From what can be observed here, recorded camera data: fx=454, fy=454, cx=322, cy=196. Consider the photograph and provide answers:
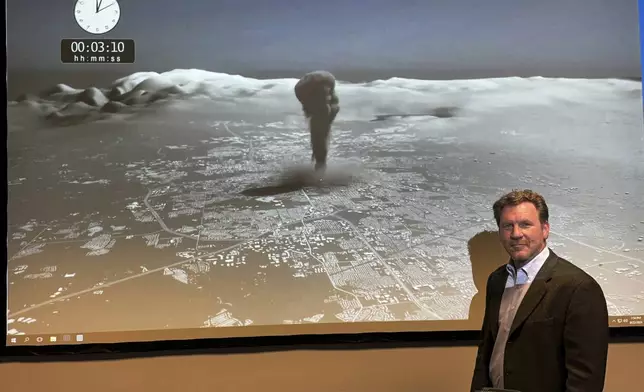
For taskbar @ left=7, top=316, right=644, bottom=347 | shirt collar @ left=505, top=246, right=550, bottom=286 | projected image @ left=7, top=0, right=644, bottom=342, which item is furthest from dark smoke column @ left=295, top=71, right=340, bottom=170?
shirt collar @ left=505, top=246, right=550, bottom=286

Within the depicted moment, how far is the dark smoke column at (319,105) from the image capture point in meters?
2.06

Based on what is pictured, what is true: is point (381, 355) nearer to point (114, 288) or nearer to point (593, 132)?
point (114, 288)

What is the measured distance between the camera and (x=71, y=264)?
1909mm

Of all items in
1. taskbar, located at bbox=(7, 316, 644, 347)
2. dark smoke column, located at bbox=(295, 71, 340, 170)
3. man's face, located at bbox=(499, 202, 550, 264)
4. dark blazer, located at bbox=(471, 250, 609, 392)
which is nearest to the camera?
dark blazer, located at bbox=(471, 250, 609, 392)

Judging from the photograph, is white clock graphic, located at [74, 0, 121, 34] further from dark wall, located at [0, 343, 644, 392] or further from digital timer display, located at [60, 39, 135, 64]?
dark wall, located at [0, 343, 644, 392]

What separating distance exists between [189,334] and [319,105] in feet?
3.78

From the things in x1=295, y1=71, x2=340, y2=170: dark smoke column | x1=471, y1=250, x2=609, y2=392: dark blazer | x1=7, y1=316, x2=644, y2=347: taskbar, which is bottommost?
x1=7, y1=316, x2=644, y2=347: taskbar

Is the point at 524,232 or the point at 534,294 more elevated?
the point at 524,232

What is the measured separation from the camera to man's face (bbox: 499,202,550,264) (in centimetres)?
140

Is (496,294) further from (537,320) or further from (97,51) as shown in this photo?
(97,51)

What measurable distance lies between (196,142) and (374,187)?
0.82m

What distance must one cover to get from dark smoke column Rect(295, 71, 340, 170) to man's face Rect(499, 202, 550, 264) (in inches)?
35.1

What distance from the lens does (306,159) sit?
6.74 ft

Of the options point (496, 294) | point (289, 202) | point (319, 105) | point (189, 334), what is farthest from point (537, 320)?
point (189, 334)
